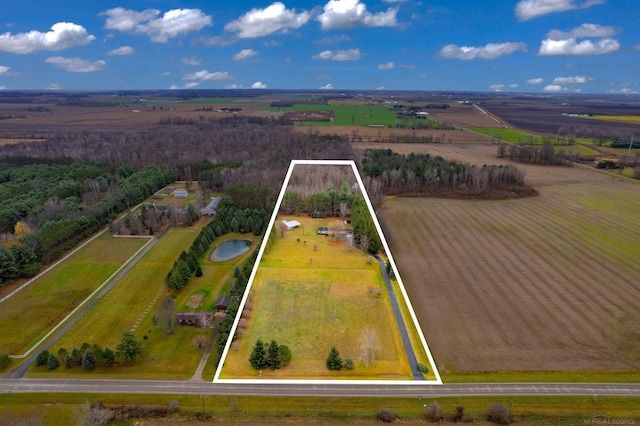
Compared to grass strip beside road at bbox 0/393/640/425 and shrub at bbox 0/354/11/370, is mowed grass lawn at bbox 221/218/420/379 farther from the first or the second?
shrub at bbox 0/354/11/370

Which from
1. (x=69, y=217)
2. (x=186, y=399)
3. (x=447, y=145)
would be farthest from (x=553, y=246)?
(x=447, y=145)

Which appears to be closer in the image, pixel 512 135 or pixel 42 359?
pixel 42 359

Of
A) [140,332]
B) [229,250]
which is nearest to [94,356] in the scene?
[140,332]

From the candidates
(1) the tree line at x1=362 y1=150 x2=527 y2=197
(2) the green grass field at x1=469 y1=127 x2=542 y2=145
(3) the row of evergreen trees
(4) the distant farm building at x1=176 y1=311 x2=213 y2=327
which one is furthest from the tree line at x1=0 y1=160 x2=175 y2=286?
(2) the green grass field at x1=469 y1=127 x2=542 y2=145

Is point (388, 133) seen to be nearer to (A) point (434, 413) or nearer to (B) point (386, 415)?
(A) point (434, 413)

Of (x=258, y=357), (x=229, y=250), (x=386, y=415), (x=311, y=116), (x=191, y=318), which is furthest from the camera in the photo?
(x=311, y=116)

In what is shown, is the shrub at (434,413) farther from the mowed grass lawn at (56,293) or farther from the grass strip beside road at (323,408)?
the mowed grass lawn at (56,293)
